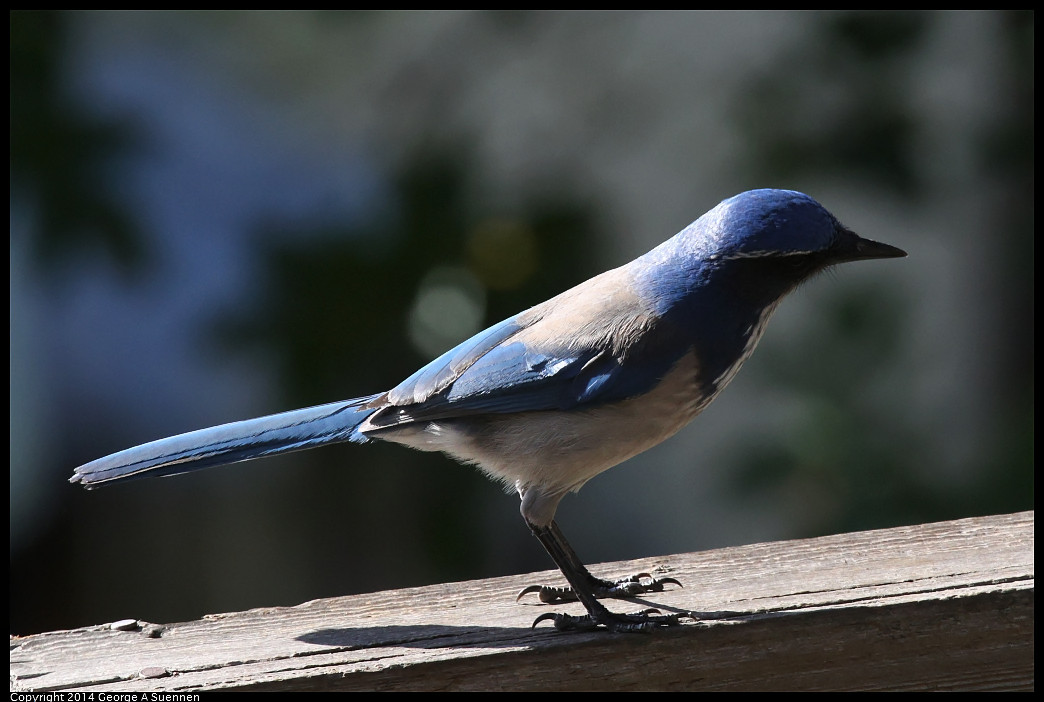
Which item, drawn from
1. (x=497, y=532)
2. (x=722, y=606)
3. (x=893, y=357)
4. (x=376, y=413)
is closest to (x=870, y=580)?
(x=722, y=606)

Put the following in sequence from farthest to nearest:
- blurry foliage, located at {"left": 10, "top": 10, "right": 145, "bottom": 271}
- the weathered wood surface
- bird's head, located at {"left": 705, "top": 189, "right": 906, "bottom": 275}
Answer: blurry foliage, located at {"left": 10, "top": 10, "right": 145, "bottom": 271} < bird's head, located at {"left": 705, "top": 189, "right": 906, "bottom": 275} < the weathered wood surface

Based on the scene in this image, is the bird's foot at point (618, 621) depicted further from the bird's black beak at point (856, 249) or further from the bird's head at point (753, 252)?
the bird's black beak at point (856, 249)

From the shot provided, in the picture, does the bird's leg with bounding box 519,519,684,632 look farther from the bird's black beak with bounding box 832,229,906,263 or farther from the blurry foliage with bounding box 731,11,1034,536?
the blurry foliage with bounding box 731,11,1034,536

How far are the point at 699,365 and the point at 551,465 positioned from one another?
0.44 meters

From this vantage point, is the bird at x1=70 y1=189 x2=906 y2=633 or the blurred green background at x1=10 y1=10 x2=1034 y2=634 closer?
the bird at x1=70 y1=189 x2=906 y2=633

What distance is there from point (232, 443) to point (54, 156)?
5.09ft

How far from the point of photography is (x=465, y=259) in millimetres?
3947

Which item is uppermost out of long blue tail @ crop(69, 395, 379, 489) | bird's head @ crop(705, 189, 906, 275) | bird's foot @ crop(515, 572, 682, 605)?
bird's head @ crop(705, 189, 906, 275)

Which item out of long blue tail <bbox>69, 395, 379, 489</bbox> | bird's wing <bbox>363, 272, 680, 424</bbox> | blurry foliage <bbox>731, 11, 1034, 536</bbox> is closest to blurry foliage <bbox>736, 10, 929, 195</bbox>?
blurry foliage <bbox>731, 11, 1034, 536</bbox>

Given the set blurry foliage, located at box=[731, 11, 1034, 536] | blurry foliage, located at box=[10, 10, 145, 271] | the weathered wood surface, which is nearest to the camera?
the weathered wood surface

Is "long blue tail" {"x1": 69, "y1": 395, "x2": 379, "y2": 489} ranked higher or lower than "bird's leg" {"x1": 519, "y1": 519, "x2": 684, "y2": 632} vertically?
higher

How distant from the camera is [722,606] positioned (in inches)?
97.6

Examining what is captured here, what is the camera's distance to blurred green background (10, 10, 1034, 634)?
3.95 metres

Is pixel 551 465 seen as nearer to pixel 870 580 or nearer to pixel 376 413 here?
pixel 376 413
